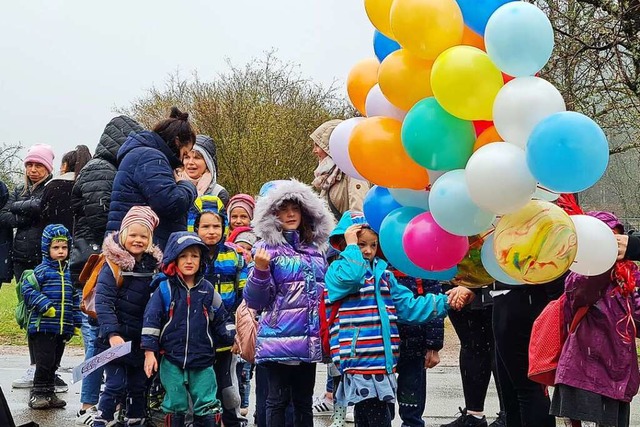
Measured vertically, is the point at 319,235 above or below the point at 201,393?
above

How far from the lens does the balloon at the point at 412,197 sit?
3.82 meters

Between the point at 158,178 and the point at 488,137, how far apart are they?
11.1 ft

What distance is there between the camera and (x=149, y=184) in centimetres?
638

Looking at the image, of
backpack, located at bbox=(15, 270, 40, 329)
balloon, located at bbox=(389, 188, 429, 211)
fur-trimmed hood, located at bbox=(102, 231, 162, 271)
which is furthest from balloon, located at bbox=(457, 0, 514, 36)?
backpack, located at bbox=(15, 270, 40, 329)

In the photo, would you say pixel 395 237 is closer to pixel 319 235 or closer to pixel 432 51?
pixel 432 51

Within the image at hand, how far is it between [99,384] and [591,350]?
13.1ft

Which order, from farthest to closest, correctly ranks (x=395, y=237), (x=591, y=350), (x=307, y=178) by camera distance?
(x=307, y=178), (x=591, y=350), (x=395, y=237)

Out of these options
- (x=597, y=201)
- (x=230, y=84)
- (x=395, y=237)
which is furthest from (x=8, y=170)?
(x=395, y=237)

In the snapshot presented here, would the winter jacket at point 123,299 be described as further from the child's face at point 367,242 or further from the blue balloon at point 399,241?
the blue balloon at point 399,241

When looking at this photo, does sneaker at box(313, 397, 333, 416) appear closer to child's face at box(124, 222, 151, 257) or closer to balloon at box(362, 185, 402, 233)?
child's face at box(124, 222, 151, 257)

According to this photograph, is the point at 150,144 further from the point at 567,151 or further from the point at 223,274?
the point at 567,151

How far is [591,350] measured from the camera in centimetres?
506

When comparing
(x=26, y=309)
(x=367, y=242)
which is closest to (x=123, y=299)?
(x=367, y=242)

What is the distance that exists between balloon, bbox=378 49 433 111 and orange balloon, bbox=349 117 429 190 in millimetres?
138
